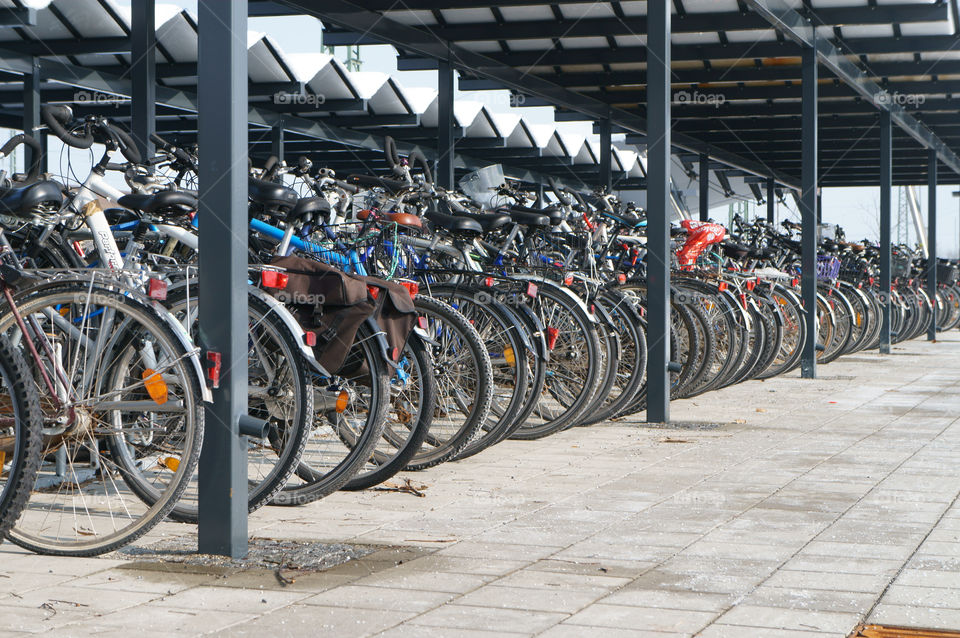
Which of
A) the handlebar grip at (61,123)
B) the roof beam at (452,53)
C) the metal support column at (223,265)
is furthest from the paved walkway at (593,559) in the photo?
the roof beam at (452,53)

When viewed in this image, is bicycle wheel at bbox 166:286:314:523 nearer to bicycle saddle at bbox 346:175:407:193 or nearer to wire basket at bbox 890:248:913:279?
bicycle saddle at bbox 346:175:407:193

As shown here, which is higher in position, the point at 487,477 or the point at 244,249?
the point at 244,249

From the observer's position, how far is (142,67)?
26.0ft

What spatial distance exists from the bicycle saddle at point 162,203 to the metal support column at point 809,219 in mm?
7946

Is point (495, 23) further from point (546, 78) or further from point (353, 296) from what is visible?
point (353, 296)

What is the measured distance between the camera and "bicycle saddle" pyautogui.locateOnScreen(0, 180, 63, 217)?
388 cm

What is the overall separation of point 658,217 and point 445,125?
11.3ft

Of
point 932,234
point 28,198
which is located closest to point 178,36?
point 28,198

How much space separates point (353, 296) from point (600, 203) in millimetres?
3821

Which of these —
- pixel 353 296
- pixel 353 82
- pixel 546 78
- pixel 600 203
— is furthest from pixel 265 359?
pixel 353 82

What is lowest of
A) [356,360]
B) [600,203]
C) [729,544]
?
[729,544]

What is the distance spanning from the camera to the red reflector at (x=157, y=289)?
3.76 metres

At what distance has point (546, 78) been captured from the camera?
42.9 feet

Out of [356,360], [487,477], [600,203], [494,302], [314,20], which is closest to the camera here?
[356,360]
